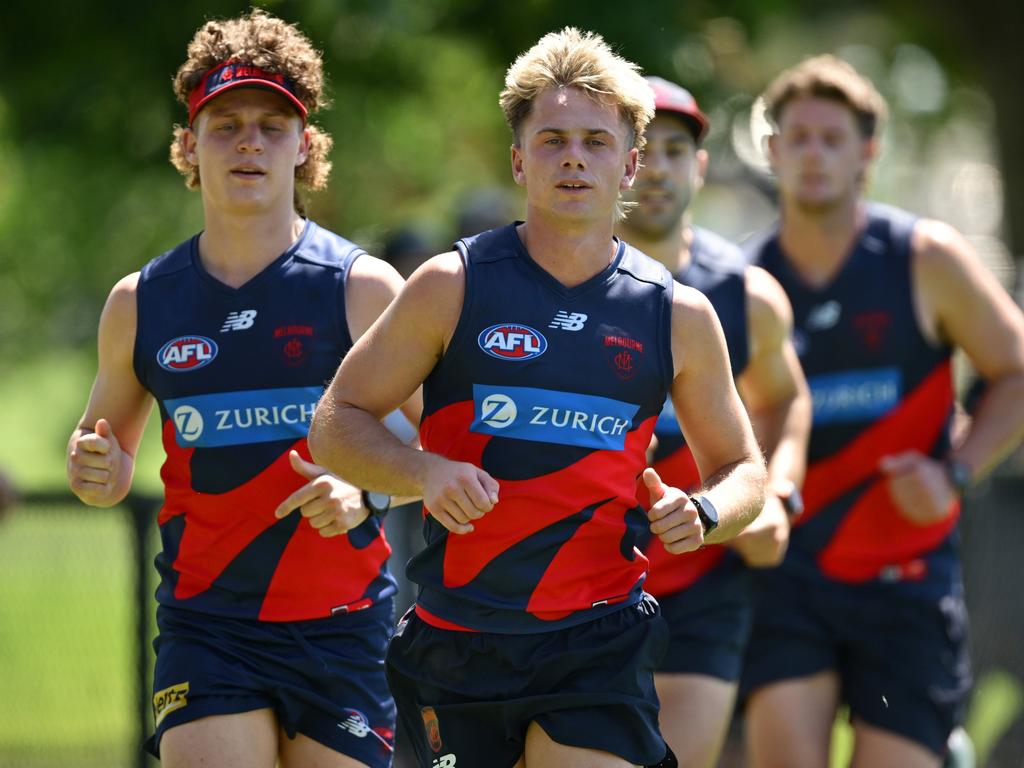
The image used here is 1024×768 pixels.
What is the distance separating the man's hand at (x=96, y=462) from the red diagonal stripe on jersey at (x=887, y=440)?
286cm

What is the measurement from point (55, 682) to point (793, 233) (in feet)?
14.6

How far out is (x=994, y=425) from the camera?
625cm

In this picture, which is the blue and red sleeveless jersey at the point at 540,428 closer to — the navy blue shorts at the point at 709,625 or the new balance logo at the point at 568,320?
the new balance logo at the point at 568,320

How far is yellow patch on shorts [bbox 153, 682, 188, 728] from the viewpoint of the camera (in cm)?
452

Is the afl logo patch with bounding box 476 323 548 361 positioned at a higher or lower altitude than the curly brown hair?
lower

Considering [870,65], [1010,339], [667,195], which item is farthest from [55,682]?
[870,65]

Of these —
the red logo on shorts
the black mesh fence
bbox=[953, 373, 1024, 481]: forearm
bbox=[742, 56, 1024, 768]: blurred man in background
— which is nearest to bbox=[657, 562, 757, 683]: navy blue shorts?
bbox=[742, 56, 1024, 768]: blurred man in background

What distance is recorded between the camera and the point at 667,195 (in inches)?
220

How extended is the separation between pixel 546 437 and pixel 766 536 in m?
1.24

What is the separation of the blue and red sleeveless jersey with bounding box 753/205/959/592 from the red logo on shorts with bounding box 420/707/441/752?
Result: 2484mm

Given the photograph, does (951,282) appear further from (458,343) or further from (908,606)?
(458,343)

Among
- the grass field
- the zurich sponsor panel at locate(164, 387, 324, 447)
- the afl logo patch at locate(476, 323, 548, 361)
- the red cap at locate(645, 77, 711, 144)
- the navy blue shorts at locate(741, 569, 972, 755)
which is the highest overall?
the red cap at locate(645, 77, 711, 144)

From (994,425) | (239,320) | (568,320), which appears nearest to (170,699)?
(239,320)

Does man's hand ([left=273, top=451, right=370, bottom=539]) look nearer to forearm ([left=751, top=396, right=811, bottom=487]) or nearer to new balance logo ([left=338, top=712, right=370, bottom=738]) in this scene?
new balance logo ([left=338, top=712, right=370, bottom=738])
